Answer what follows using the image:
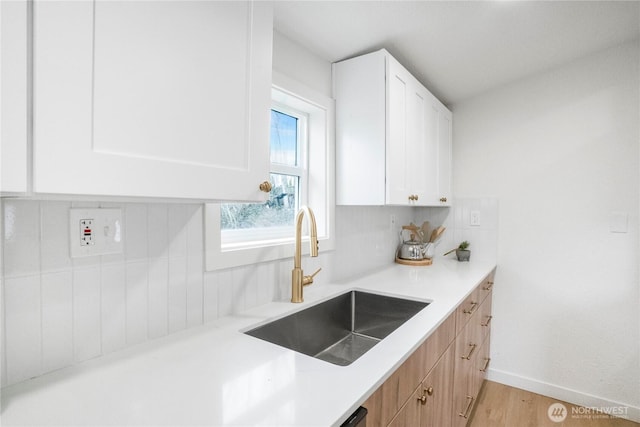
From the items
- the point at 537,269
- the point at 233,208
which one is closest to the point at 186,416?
the point at 233,208

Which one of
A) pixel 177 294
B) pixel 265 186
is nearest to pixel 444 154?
pixel 265 186

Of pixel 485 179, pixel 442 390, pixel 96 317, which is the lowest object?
pixel 442 390

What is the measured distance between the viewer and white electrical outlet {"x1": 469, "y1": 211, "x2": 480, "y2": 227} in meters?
2.72

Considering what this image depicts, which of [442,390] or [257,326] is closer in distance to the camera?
[257,326]

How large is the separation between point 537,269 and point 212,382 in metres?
2.49

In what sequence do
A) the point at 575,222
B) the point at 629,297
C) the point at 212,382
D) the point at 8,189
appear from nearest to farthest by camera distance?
the point at 8,189 → the point at 212,382 → the point at 629,297 → the point at 575,222

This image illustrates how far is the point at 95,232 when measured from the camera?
0.90m

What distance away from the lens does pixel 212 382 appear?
2.64 feet

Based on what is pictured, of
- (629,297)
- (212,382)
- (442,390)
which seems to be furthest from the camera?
(629,297)

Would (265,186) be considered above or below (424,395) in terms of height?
above

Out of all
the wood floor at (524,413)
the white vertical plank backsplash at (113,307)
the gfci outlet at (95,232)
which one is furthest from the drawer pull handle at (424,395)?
the wood floor at (524,413)

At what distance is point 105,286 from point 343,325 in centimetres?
106

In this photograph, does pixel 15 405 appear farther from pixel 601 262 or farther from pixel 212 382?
pixel 601 262

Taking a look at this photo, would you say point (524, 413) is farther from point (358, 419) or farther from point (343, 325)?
point (358, 419)
